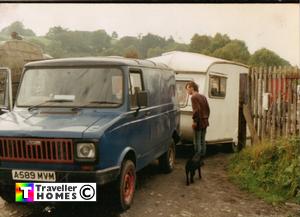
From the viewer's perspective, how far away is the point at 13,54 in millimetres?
15750

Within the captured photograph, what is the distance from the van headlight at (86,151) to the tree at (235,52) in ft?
105

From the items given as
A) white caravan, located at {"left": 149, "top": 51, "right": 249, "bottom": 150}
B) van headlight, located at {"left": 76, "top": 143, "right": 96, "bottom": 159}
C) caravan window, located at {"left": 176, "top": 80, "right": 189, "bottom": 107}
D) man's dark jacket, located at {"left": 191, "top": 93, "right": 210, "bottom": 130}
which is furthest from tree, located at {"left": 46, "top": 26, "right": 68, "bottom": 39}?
van headlight, located at {"left": 76, "top": 143, "right": 96, "bottom": 159}

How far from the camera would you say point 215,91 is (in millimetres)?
11234

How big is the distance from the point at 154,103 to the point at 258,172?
102 inches

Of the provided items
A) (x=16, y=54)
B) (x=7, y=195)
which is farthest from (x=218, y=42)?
(x=7, y=195)

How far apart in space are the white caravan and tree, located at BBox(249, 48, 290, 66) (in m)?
26.4

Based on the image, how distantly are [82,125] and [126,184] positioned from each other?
1.39 metres

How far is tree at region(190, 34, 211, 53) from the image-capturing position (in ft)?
132

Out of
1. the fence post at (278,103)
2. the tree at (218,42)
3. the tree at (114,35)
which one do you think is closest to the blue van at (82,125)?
the fence post at (278,103)

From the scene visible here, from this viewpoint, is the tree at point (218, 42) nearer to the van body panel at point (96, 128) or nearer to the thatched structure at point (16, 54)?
the thatched structure at point (16, 54)

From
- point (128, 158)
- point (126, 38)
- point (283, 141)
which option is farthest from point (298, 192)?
point (126, 38)

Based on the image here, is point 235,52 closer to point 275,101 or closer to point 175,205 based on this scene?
point 275,101

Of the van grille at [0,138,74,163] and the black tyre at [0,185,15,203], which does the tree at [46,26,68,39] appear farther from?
the van grille at [0,138,74,163]

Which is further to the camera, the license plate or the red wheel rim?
the red wheel rim
